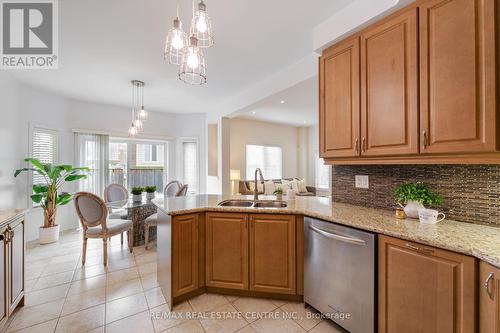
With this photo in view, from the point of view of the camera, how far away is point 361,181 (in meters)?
2.26

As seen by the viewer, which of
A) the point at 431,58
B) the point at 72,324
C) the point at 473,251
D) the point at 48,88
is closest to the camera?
the point at 473,251

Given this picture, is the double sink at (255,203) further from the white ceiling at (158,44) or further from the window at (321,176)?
the window at (321,176)

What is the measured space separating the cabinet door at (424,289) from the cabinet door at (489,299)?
27mm

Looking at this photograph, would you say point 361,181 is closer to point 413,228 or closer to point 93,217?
point 413,228

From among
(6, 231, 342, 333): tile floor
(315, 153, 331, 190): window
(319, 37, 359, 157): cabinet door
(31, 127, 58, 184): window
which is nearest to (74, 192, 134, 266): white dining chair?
(6, 231, 342, 333): tile floor

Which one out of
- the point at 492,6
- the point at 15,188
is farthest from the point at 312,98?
the point at 15,188

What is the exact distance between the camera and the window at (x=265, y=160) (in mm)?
6922

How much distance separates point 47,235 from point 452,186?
5.41 m

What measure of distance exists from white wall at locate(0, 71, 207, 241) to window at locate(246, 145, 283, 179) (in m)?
1.68

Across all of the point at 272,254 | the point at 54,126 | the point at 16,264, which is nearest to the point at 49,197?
the point at 54,126

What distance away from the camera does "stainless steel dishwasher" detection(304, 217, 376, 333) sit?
1530mm

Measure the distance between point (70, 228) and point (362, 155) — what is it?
5473mm

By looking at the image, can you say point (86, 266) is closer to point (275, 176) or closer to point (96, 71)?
point (96, 71)

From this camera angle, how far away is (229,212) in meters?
2.16
